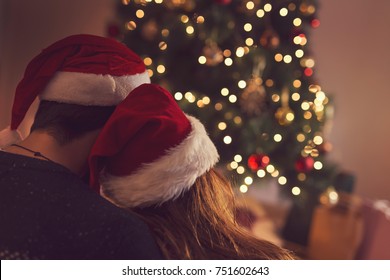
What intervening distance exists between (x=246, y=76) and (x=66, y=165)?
1342mm

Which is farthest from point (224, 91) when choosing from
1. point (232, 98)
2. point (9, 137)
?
point (9, 137)

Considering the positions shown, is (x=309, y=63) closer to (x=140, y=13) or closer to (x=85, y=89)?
(x=140, y=13)

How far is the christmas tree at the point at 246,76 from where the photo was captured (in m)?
1.94

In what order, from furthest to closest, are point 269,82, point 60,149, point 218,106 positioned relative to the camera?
point 269,82 < point 218,106 < point 60,149

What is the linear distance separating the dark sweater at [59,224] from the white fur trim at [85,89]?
0.61 ft

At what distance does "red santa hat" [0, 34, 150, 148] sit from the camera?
81 cm

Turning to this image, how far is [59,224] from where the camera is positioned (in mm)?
641

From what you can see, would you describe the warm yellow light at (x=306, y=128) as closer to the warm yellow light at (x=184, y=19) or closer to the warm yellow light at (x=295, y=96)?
the warm yellow light at (x=295, y=96)

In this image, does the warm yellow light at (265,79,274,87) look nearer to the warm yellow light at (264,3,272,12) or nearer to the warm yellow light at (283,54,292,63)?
the warm yellow light at (283,54,292,63)

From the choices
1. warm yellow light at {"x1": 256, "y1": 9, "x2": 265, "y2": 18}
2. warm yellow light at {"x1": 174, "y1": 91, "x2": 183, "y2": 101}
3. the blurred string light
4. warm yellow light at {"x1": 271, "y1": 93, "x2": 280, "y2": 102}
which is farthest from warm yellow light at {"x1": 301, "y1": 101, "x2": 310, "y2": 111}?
warm yellow light at {"x1": 174, "y1": 91, "x2": 183, "y2": 101}

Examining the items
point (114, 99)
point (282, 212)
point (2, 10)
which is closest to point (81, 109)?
point (114, 99)

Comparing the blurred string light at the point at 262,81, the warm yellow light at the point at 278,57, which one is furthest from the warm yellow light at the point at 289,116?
the warm yellow light at the point at 278,57

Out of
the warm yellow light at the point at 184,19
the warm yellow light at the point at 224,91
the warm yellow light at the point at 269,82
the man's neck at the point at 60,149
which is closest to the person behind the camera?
the man's neck at the point at 60,149
